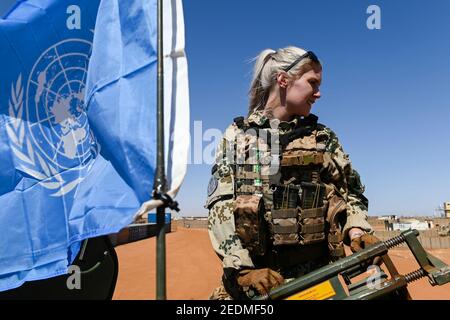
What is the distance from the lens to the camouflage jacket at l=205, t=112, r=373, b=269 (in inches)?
83.0

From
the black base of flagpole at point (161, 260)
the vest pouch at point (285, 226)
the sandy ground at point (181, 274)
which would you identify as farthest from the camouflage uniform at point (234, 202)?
the sandy ground at point (181, 274)

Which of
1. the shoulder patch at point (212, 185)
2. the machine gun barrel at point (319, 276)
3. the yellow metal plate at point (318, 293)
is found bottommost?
the yellow metal plate at point (318, 293)

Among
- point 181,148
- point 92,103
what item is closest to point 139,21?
point 92,103

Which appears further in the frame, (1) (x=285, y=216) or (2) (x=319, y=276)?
(1) (x=285, y=216)

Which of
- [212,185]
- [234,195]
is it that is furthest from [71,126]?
[234,195]

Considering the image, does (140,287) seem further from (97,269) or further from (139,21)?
(139,21)

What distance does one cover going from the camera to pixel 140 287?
1075cm

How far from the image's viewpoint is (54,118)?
2416 millimetres

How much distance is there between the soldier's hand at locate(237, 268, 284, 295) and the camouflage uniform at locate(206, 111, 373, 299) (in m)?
0.06

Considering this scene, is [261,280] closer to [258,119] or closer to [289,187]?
[289,187]

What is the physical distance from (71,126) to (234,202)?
1.15 metres

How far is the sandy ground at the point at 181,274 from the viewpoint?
10172mm

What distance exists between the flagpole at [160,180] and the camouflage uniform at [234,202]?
27.3 inches

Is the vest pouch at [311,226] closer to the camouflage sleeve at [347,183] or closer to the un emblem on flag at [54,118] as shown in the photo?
the camouflage sleeve at [347,183]
